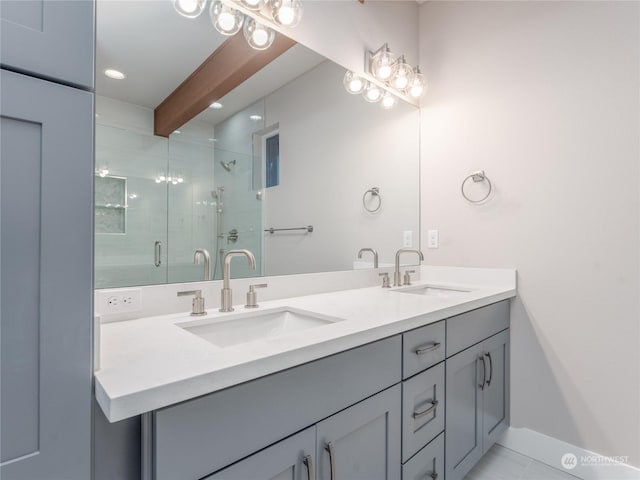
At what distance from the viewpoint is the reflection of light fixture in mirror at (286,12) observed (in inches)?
55.1

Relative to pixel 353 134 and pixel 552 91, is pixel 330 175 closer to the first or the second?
pixel 353 134

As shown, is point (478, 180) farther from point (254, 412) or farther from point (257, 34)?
point (254, 412)

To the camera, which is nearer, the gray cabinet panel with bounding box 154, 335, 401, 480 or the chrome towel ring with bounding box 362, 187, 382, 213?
the gray cabinet panel with bounding box 154, 335, 401, 480

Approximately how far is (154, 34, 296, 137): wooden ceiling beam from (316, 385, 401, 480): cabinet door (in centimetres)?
105

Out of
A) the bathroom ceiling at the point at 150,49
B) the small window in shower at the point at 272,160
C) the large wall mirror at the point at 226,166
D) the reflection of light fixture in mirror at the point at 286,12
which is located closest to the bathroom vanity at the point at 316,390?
the large wall mirror at the point at 226,166

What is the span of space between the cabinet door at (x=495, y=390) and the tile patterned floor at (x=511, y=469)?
122 mm

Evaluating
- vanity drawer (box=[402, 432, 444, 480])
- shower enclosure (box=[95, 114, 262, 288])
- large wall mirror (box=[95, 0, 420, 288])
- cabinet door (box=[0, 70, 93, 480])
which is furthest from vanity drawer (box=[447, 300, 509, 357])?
cabinet door (box=[0, 70, 93, 480])

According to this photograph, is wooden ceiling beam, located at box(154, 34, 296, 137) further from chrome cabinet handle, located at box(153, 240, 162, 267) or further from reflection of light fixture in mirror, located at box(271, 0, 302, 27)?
chrome cabinet handle, located at box(153, 240, 162, 267)

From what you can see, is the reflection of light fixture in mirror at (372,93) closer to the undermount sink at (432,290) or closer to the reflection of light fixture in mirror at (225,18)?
the reflection of light fixture in mirror at (225,18)

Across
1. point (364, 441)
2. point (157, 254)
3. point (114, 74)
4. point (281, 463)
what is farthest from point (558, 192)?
point (114, 74)

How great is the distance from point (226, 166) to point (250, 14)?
63 cm

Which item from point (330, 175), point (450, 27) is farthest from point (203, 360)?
point (450, 27)

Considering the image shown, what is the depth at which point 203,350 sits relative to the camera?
75 cm

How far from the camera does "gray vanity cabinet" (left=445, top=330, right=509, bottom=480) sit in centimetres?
133
